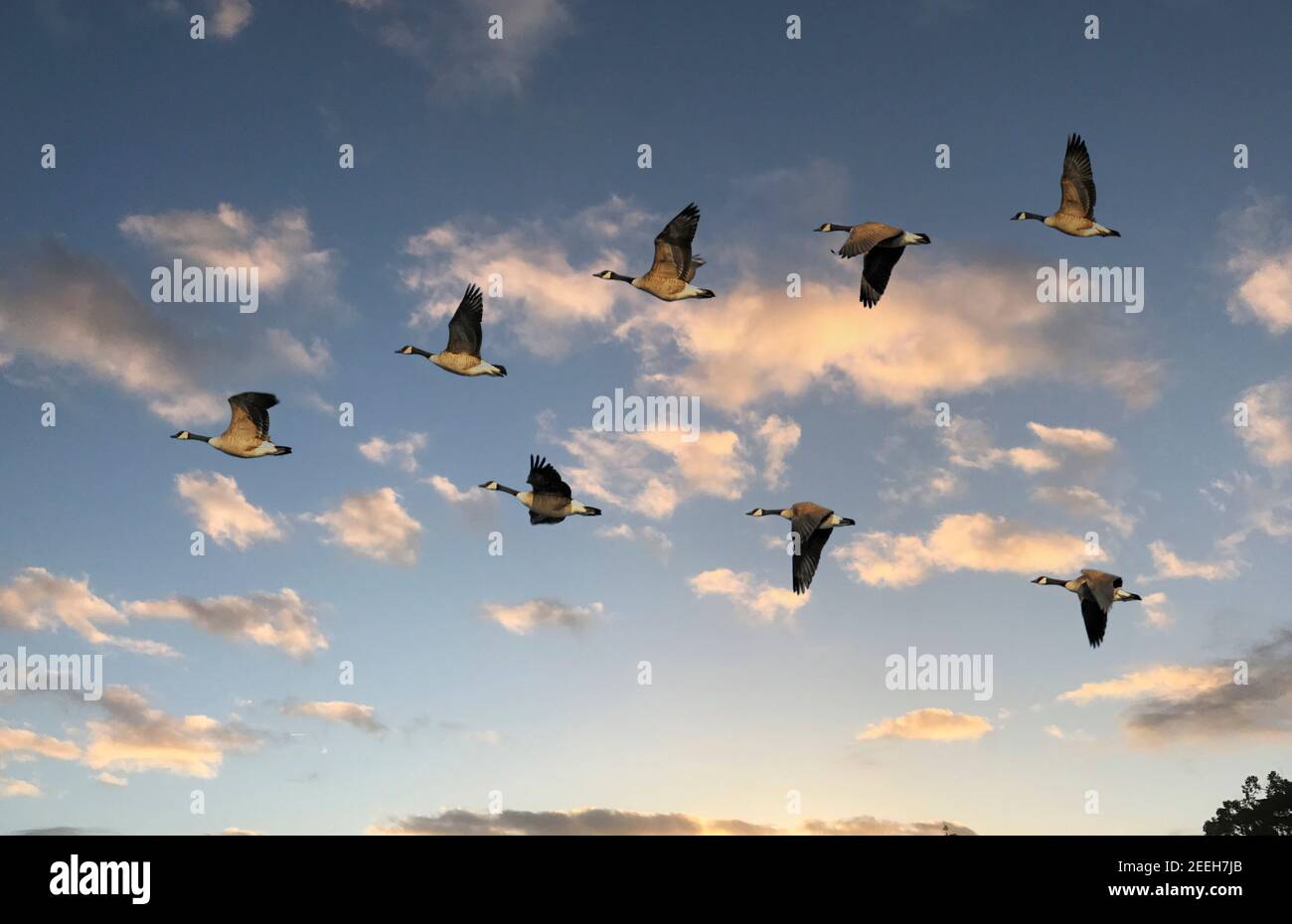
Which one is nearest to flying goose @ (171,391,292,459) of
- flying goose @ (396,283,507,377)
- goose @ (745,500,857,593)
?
flying goose @ (396,283,507,377)

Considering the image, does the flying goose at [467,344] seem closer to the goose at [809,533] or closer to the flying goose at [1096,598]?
the goose at [809,533]

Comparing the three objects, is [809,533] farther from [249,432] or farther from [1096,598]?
[249,432]

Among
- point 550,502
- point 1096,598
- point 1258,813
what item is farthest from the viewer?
point 1258,813

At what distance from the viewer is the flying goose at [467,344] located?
25031mm

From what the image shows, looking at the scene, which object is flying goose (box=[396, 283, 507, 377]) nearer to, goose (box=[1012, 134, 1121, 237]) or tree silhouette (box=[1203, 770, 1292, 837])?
goose (box=[1012, 134, 1121, 237])

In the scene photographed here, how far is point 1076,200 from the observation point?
85.9 ft

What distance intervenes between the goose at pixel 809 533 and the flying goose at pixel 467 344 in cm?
778

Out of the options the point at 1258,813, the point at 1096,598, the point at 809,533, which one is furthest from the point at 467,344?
the point at 1258,813

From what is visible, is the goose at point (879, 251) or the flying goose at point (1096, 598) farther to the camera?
the goose at point (879, 251)

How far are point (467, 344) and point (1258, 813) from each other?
213 ft

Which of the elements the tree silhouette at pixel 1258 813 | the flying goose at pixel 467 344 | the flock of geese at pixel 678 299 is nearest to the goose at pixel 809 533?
the flock of geese at pixel 678 299
